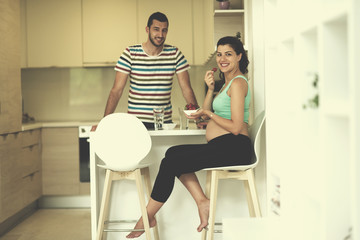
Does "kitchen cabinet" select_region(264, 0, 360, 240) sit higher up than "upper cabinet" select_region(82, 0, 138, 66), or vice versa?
"upper cabinet" select_region(82, 0, 138, 66)

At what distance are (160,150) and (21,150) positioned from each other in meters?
1.74

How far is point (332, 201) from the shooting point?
1.17m

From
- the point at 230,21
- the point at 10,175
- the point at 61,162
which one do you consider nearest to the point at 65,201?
the point at 61,162

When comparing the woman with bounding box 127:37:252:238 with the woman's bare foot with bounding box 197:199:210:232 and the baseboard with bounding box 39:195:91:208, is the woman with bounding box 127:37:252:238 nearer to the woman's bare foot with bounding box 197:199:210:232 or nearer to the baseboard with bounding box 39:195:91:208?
the woman's bare foot with bounding box 197:199:210:232

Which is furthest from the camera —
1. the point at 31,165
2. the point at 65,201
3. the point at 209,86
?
the point at 65,201

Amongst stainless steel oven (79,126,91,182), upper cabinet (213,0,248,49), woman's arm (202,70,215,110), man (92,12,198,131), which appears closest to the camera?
woman's arm (202,70,215,110)

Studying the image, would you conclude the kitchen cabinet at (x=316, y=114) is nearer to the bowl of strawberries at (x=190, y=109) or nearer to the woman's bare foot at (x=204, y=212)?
the woman's bare foot at (x=204, y=212)

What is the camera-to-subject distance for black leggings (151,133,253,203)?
2637mm

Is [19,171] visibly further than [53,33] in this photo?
No

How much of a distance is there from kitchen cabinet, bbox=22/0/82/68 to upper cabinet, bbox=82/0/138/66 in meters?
0.10

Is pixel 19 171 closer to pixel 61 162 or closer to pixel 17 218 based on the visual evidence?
pixel 17 218

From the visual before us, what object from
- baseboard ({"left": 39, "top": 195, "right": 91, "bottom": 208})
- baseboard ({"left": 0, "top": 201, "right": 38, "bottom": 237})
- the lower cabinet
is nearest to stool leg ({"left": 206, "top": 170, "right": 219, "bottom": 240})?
the lower cabinet

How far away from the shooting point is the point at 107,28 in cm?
506

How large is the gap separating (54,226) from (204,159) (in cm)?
209
